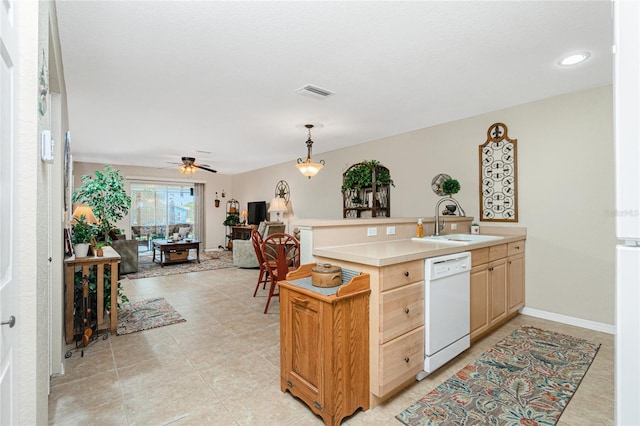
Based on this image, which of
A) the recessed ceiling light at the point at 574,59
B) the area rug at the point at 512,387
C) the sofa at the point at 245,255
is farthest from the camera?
the sofa at the point at 245,255

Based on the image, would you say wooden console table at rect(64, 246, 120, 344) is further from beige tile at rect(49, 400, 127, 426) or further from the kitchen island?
the kitchen island

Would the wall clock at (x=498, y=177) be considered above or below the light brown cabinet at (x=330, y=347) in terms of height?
above

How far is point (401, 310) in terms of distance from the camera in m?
1.91

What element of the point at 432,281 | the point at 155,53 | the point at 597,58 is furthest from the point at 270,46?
the point at 597,58

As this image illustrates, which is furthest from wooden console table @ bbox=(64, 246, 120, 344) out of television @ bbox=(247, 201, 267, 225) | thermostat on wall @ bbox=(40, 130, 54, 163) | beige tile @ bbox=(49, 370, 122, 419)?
television @ bbox=(247, 201, 267, 225)

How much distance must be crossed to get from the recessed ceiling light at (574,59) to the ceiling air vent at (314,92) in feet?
6.79

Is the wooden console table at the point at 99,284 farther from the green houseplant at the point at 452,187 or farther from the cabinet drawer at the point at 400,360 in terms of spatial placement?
the green houseplant at the point at 452,187

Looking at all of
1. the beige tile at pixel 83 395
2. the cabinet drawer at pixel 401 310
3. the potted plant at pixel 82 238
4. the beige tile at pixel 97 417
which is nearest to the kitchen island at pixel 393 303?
the cabinet drawer at pixel 401 310

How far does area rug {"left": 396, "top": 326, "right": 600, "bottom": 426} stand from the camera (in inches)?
70.6

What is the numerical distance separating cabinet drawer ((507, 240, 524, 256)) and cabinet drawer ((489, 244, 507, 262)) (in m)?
0.13

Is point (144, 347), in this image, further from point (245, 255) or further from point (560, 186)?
point (560, 186)

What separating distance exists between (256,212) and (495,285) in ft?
22.2

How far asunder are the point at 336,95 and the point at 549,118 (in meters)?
2.39

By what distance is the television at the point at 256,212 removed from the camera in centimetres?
853
